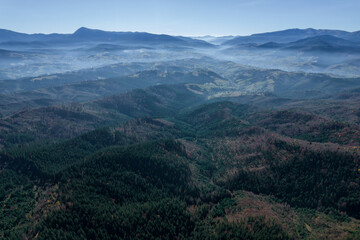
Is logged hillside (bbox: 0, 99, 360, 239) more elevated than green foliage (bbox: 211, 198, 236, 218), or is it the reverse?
logged hillside (bbox: 0, 99, 360, 239)

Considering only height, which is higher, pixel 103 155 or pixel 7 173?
pixel 103 155

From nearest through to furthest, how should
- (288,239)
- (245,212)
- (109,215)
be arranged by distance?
(288,239), (109,215), (245,212)

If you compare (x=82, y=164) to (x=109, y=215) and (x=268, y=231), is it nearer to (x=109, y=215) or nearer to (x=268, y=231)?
(x=109, y=215)

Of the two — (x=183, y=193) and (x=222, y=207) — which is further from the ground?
(x=222, y=207)

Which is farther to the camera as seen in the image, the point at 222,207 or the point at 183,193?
the point at 183,193

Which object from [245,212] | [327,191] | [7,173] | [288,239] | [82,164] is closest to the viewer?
[288,239]

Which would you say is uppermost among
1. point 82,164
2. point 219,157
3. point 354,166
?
point 354,166

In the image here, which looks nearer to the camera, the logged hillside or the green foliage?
the logged hillside

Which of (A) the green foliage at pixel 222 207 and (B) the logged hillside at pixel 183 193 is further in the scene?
(A) the green foliage at pixel 222 207

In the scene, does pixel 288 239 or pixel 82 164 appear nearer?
pixel 288 239

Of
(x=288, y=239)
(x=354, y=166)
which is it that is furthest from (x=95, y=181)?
(x=354, y=166)

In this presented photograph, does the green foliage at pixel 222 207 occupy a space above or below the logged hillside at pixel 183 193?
below
